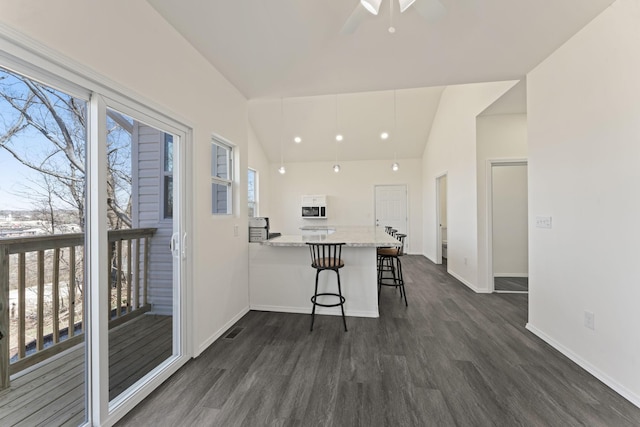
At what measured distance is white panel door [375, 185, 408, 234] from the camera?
7.20m

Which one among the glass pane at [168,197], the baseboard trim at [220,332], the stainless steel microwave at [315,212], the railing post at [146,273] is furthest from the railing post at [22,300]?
the stainless steel microwave at [315,212]

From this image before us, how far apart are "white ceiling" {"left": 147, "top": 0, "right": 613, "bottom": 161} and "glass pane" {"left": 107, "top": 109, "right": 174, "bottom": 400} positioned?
970 millimetres

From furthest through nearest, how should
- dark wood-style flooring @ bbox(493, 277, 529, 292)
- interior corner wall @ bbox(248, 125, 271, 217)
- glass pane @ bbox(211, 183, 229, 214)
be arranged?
interior corner wall @ bbox(248, 125, 271, 217), dark wood-style flooring @ bbox(493, 277, 529, 292), glass pane @ bbox(211, 183, 229, 214)

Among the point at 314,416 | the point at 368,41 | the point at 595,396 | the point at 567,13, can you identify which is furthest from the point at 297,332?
the point at 567,13

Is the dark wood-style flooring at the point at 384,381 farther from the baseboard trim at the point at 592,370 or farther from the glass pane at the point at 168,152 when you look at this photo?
the glass pane at the point at 168,152

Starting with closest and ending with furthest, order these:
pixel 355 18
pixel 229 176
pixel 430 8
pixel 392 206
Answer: pixel 430 8, pixel 355 18, pixel 229 176, pixel 392 206

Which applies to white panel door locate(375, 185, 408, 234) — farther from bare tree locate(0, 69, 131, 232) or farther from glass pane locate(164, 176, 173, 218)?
bare tree locate(0, 69, 131, 232)

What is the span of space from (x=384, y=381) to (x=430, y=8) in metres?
2.53

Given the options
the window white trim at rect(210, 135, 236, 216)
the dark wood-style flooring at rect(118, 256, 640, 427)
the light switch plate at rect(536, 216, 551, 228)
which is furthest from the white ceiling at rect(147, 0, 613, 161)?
the dark wood-style flooring at rect(118, 256, 640, 427)

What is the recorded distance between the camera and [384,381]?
1901 mm

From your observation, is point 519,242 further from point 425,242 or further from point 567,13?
point 567,13

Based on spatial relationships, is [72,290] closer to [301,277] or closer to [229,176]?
[229,176]

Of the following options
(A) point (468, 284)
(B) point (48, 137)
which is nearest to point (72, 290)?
(B) point (48, 137)

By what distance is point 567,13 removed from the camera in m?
1.90
